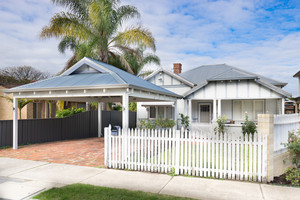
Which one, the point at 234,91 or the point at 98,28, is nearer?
the point at 234,91

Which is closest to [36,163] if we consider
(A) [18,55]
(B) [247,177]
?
(B) [247,177]

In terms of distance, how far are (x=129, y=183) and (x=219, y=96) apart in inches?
453

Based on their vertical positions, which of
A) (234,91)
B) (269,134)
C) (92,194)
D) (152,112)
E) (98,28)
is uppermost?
(98,28)

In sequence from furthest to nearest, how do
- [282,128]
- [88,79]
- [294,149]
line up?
[88,79], [282,128], [294,149]

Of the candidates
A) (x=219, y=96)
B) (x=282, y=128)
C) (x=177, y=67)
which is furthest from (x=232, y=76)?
(x=177, y=67)

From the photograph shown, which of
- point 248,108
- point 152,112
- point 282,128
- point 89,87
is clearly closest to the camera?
point 282,128

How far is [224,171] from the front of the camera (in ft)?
22.1

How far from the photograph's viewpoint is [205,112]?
19.5 meters

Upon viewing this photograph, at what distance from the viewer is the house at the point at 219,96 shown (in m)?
15.4

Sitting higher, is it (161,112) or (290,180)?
(161,112)

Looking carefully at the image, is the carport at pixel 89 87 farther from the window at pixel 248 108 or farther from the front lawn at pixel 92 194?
the window at pixel 248 108

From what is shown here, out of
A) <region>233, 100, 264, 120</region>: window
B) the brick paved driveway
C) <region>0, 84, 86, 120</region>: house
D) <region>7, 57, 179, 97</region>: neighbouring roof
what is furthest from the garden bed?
<region>0, 84, 86, 120</region>: house

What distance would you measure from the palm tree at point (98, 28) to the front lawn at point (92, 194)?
13632 mm

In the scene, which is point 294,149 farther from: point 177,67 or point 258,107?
point 177,67
